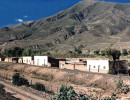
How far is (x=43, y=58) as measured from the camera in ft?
176

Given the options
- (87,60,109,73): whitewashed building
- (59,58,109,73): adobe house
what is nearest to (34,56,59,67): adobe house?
(59,58,109,73): adobe house

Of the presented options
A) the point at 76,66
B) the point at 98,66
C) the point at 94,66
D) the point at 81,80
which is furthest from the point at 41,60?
the point at 81,80

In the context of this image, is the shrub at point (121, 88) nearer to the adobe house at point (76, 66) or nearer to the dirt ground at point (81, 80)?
the dirt ground at point (81, 80)

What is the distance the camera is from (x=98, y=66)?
38.2m

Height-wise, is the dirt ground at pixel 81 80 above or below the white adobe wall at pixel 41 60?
below

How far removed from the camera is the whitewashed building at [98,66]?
36525 millimetres

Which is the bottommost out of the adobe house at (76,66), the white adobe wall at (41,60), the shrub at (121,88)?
the shrub at (121,88)

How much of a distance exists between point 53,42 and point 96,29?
176ft

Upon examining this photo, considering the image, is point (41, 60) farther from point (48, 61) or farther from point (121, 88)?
point (121, 88)

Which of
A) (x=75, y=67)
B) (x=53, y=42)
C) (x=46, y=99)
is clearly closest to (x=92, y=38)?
(x=53, y=42)

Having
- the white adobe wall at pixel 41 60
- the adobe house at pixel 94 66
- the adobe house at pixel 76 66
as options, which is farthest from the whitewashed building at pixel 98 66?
the white adobe wall at pixel 41 60

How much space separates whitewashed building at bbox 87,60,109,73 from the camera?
3653 cm

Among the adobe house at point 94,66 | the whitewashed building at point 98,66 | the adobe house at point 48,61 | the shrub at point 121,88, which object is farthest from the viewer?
the adobe house at point 48,61

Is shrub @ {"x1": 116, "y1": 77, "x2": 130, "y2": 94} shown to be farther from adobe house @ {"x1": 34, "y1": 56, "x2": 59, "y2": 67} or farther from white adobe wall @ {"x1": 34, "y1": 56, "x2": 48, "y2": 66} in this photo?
white adobe wall @ {"x1": 34, "y1": 56, "x2": 48, "y2": 66}
